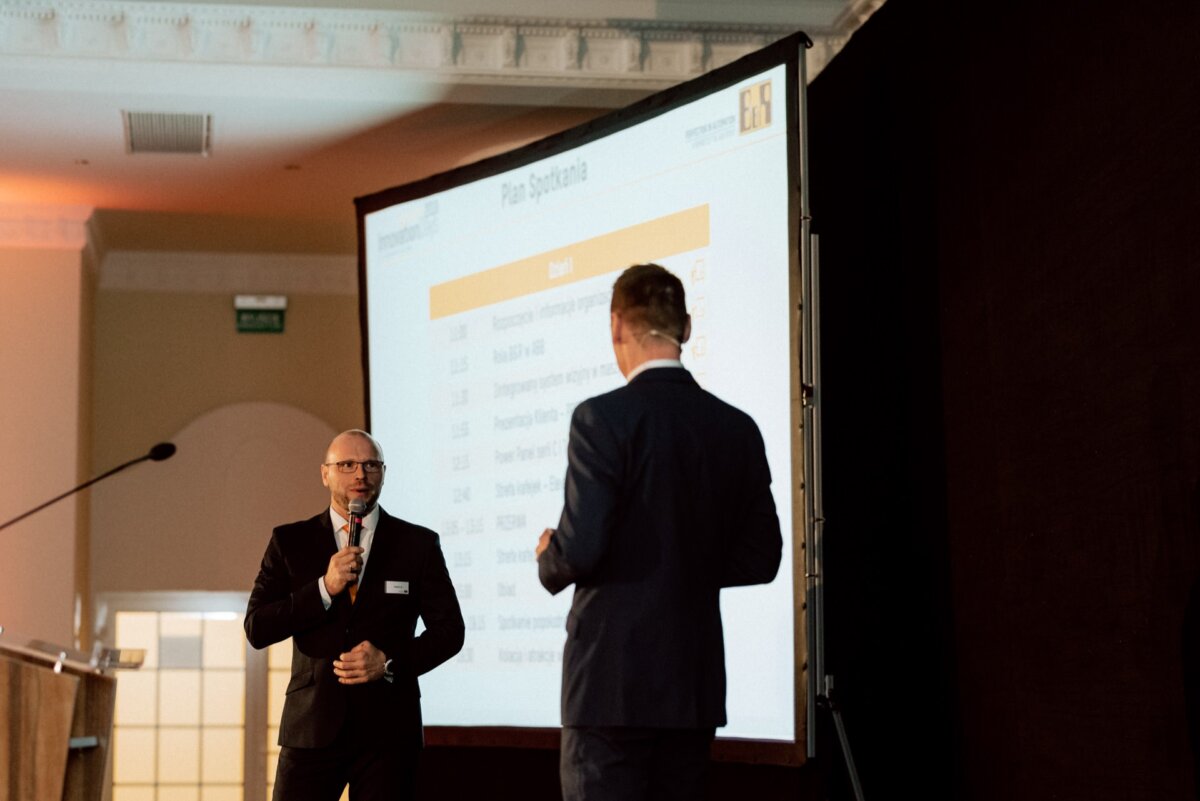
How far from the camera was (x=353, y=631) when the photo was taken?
128 inches

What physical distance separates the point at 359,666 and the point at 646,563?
939 mm

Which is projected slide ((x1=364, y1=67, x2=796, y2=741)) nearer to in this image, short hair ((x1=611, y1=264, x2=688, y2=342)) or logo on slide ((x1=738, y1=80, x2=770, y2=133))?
logo on slide ((x1=738, y1=80, x2=770, y2=133))

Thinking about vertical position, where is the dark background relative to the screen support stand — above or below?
above

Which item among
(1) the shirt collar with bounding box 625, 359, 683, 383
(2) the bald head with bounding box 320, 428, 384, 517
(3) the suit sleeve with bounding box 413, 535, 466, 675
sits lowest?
A: (3) the suit sleeve with bounding box 413, 535, 466, 675

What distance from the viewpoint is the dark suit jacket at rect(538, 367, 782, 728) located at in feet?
7.99

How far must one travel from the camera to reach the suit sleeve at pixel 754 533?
102 inches

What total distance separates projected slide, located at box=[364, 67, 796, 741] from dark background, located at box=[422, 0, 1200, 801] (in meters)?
0.39

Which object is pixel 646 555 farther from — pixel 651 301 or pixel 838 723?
pixel 838 723

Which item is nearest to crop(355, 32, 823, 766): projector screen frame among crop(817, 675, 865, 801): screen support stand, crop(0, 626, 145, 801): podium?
crop(817, 675, 865, 801): screen support stand

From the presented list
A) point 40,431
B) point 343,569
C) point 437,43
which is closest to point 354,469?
point 343,569

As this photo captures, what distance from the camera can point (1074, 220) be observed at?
3307 mm

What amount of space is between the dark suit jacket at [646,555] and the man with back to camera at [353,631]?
800mm

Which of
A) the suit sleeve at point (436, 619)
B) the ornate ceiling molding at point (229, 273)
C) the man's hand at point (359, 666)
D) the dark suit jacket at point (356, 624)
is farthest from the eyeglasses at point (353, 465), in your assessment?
the ornate ceiling molding at point (229, 273)

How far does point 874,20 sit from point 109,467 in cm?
506
